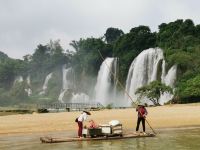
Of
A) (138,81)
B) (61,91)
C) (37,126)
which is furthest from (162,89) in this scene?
(61,91)

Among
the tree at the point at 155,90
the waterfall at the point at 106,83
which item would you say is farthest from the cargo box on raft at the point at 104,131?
the waterfall at the point at 106,83

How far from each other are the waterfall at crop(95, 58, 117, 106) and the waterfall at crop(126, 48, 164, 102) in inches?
436

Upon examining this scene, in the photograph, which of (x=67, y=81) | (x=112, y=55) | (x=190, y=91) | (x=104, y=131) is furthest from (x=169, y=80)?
(x=67, y=81)

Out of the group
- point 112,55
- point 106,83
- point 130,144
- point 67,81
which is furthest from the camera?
point 67,81

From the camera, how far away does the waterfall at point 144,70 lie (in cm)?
6950

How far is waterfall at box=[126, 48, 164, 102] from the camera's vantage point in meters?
69.5

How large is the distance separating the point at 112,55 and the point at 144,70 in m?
26.3

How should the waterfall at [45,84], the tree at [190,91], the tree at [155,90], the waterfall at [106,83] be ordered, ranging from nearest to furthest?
the tree at [190,91] → the tree at [155,90] → the waterfall at [106,83] → the waterfall at [45,84]

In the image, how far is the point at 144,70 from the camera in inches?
2798

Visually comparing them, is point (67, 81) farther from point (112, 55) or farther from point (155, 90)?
point (155, 90)

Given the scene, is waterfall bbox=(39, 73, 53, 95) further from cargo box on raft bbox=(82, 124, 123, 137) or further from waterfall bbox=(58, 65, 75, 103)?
cargo box on raft bbox=(82, 124, 123, 137)

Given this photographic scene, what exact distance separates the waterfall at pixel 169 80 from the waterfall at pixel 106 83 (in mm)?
19673

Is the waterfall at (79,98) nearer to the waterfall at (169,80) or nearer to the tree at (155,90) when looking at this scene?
the waterfall at (169,80)

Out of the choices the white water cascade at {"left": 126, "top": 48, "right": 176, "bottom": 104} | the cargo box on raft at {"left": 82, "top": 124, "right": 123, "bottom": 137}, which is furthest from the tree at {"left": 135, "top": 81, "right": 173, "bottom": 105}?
the cargo box on raft at {"left": 82, "top": 124, "right": 123, "bottom": 137}
